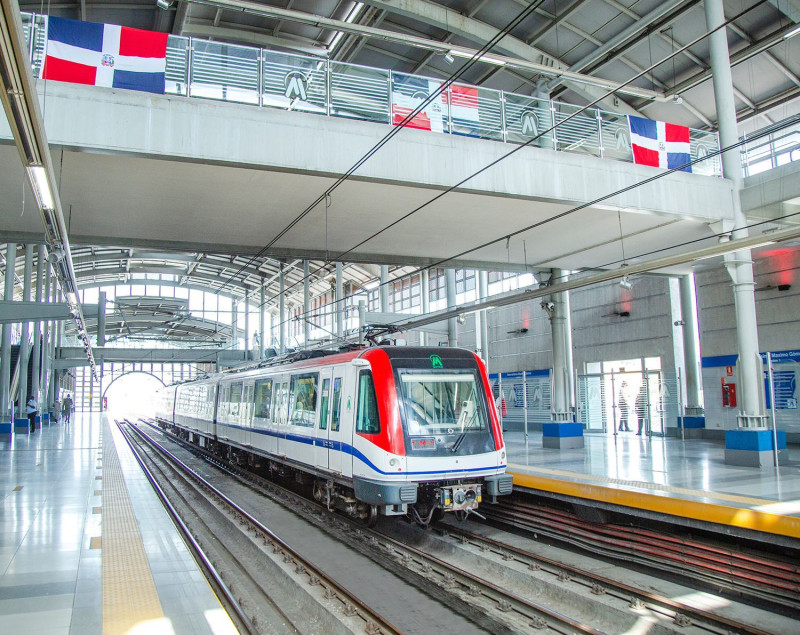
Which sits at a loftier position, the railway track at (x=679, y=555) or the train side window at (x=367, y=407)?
the train side window at (x=367, y=407)

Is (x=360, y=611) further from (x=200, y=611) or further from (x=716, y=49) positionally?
(x=716, y=49)

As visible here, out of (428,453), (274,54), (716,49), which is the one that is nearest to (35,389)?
(274,54)

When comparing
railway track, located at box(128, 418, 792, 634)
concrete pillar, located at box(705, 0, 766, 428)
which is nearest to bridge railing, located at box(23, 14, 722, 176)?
concrete pillar, located at box(705, 0, 766, 428)

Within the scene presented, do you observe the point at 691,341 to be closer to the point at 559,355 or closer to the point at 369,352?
the point at 559,355

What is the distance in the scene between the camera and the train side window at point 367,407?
8.80m

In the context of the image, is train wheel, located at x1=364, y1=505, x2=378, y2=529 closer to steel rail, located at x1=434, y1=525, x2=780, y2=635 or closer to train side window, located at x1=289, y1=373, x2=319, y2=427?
steel rail, located at x1=434, y1=525, x2=780, y2=635

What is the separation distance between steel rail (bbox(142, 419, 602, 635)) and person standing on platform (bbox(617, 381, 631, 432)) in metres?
12.2

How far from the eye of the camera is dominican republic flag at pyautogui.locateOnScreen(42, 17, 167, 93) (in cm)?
962

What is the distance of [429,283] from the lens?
1368 inches

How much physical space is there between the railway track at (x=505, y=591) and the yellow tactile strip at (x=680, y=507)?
1.36m

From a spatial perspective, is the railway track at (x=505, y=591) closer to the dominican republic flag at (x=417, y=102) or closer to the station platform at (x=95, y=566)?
the station platform at (x=95, y=566)

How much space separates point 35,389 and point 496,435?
28764 mm

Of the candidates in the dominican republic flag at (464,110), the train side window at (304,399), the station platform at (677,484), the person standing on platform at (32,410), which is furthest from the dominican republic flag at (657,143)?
the person standing on platform at (32,410)

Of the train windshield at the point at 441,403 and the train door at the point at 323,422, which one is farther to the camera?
the train door at the point at 323,422
